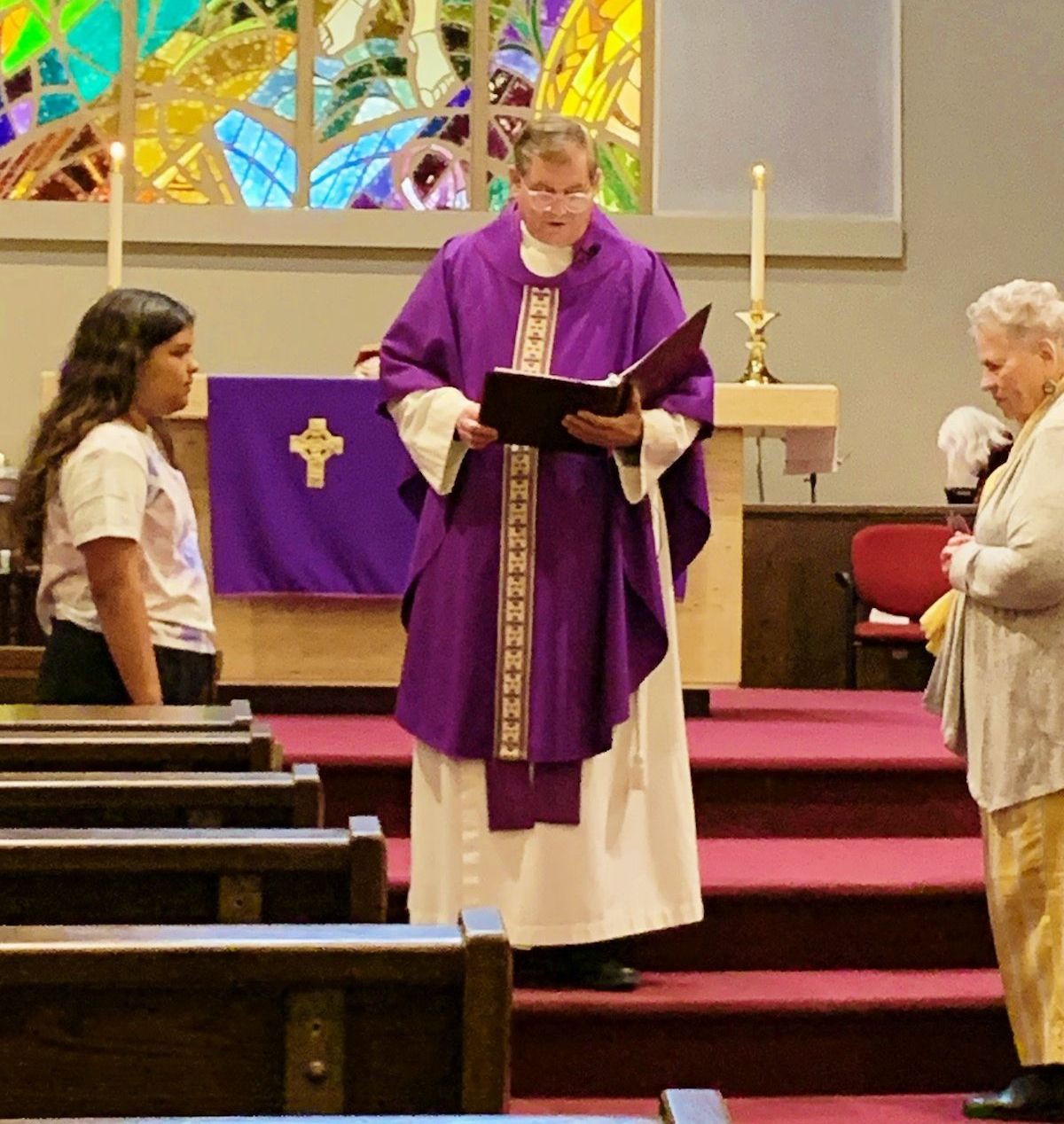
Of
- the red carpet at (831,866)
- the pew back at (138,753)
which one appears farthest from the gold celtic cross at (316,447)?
the pew back at (138,753)

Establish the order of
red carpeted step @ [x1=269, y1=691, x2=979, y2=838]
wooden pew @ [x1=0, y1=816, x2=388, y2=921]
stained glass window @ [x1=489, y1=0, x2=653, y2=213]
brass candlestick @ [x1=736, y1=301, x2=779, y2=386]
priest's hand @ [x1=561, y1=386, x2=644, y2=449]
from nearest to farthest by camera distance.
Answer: wooden pew @ [x1=0, y1=816, x2=388, y2=921] → priest's hand @ [x1=561, y1=386, x2=644, y2=449] → red carpeted step @ [x1=269, y1=691, x2=979, y2=838] → brass candlestick @ [x1=736, y1=301, x2=779, y2=386] → stained glass window @ [x1=489, y1=0, x2=653, y2=213]

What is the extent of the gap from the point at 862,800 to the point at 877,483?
16.1ft

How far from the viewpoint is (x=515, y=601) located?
12.0 ft

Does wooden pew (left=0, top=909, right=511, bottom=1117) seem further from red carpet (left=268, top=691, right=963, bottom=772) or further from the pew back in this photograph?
red carpet (left=268, top=691, right=963, bottom=772)

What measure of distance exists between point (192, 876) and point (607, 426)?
1697mm

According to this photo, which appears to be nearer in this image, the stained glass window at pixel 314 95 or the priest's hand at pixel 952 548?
the priest's hand at pixel 952 548

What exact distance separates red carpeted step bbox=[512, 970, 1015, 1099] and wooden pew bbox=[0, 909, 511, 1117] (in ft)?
7.21

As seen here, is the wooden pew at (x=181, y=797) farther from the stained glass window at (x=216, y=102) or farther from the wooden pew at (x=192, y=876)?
the stained glass window at (x=216, y=102)

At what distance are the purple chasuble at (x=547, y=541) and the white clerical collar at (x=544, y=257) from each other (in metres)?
0.02

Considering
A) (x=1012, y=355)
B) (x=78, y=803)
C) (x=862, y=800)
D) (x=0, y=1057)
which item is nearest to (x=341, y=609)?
(x=862, y=800)

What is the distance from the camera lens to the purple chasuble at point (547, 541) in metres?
3.62

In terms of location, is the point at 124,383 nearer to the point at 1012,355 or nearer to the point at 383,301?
the point at 1012,355

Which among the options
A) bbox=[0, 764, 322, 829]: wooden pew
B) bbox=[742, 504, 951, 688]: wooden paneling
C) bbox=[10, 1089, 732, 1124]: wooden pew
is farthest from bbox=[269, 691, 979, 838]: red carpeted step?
bbox=[10, 1089, 732, 1124]: wooden pew

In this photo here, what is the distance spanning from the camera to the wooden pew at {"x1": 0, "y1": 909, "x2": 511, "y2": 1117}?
1.35 m
